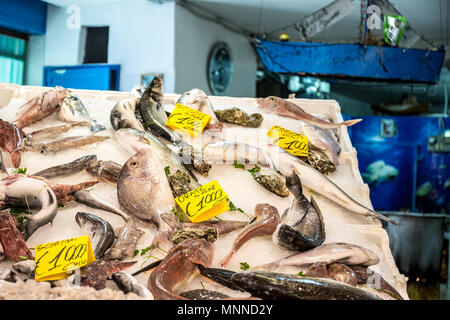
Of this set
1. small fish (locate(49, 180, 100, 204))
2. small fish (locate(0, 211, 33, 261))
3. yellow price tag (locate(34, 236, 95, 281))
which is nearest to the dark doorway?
small fish (locate(49, 180, 100, 204))

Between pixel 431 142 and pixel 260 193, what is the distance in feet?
14.7

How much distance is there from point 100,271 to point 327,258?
0.72 metres

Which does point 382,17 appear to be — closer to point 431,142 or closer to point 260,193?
point 260,193

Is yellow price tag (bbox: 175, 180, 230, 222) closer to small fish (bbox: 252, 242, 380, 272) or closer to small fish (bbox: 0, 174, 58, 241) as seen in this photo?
small fish (bbox: 252, 242, 380, 272)

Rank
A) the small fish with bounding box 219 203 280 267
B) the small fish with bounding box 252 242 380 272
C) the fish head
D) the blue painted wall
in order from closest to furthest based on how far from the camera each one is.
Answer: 1. the small fish with bounding box 252 242 380 272
2. the small fish with bounding box 219 203 280 267
3. the fish head
4. the blue painted wall

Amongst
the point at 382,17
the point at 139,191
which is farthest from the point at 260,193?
the point at 382,17

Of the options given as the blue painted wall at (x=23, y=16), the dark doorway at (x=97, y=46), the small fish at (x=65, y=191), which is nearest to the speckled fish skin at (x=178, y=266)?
the small fish at (x=65, y=191)

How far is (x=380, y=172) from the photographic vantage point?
18.1 ft

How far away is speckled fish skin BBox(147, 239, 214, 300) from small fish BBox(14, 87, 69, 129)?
1241 mm

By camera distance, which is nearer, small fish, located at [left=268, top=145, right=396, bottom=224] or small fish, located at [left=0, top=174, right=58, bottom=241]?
small fish, located at [left=0, top=174, right=58, bottom=241]

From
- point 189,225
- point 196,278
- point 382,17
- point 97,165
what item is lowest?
point 196,278

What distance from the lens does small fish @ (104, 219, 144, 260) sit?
122 cm
